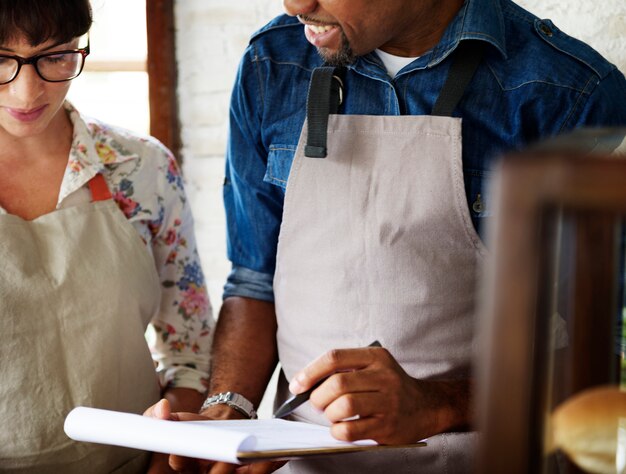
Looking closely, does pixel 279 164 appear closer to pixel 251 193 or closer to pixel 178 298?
pixel 251 193

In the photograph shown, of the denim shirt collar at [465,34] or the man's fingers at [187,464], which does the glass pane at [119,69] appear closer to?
the denim shirt collar at [465,34]

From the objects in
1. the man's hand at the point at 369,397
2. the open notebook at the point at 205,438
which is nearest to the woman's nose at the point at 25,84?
the open notebook at the point at 205,438

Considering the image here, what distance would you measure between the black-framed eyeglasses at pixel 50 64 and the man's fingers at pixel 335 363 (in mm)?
660

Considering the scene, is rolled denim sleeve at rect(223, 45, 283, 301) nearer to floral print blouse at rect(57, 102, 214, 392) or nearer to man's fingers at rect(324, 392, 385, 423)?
floral print blouse at rect(57, 102, 214, 392)

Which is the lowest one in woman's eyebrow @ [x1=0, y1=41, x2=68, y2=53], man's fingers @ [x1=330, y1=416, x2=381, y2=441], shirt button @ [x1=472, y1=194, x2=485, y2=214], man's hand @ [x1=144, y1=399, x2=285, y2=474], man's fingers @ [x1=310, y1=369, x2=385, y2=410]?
man's hand @ [x1=144, y1=399, x2=285, y2=474]

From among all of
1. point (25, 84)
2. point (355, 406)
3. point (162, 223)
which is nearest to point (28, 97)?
point (25, 84)

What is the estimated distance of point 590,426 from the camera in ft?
2.25

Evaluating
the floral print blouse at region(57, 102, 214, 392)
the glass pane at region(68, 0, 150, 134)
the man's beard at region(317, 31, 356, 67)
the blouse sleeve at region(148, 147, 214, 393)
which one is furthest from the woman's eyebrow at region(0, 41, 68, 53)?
the glass pane at region(68, 0, 150, 134)

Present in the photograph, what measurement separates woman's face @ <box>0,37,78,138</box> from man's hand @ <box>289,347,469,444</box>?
2.09 feet

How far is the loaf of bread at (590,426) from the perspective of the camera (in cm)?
69

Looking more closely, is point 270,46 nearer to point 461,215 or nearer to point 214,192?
point 461,215

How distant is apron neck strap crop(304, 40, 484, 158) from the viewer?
4.70 feet

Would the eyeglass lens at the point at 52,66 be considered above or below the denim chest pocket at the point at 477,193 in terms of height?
above

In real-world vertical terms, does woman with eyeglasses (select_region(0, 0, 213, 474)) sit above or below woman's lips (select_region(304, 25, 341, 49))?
below
